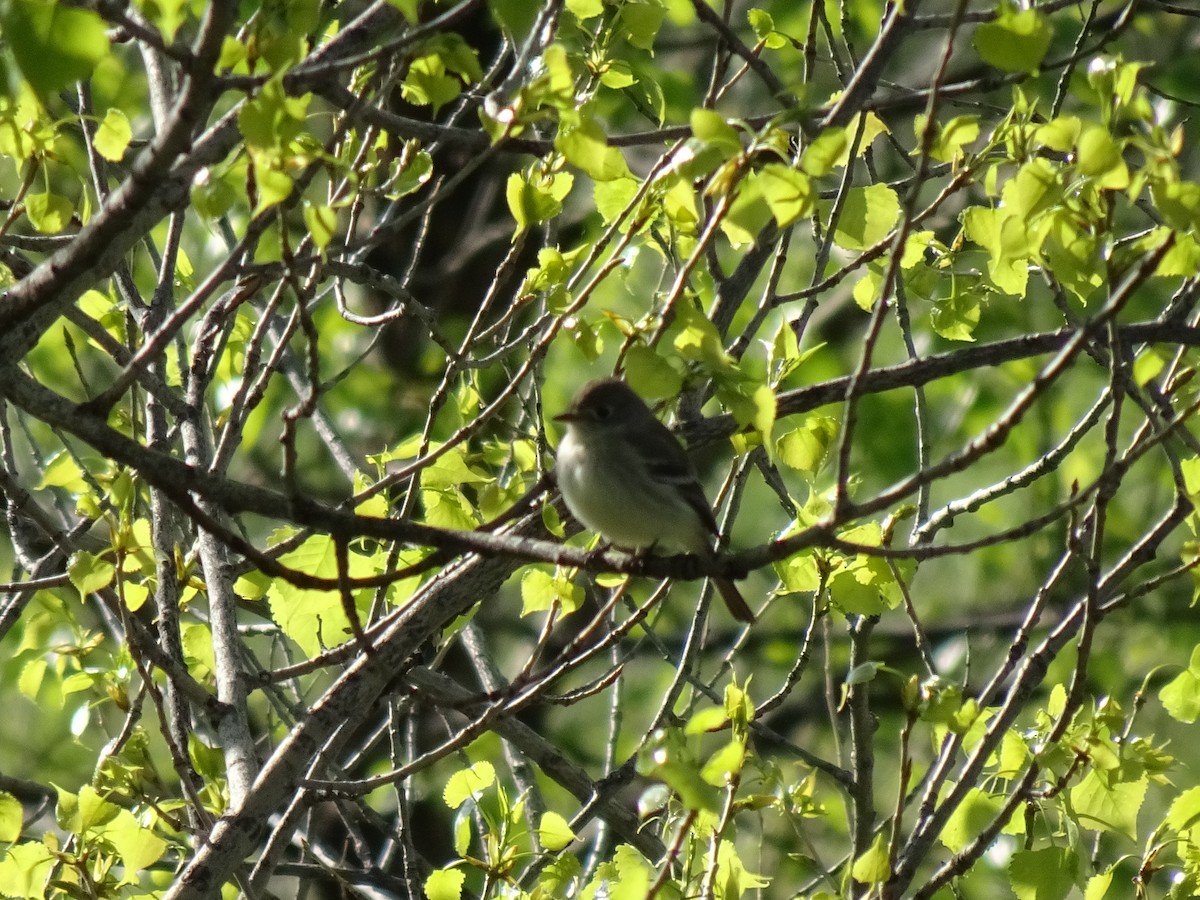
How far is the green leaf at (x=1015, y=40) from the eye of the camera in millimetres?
2221

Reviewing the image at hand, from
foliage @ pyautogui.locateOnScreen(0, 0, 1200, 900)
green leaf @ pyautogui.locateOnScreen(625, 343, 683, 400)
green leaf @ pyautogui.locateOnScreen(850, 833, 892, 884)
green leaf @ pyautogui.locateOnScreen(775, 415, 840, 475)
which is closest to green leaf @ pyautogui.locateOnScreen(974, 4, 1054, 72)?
foliage @ pyautogui.locateOnScreen(0, 0, 1200, 900)

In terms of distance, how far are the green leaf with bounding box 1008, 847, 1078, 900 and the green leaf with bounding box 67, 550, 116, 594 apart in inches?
84.9

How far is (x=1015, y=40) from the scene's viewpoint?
2.24 metres

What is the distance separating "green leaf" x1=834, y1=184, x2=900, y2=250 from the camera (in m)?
3.02

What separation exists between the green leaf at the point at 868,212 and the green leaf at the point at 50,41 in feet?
5.38

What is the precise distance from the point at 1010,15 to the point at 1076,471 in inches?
257

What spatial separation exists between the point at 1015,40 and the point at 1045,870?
1917mm

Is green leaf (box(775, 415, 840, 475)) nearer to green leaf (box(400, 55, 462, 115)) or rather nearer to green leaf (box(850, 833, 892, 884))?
green leaf (box(850, 833, 892, 884))

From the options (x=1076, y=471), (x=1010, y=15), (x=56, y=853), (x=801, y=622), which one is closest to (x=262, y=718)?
(x=801, y=622)

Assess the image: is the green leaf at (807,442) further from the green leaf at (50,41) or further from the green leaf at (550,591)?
the green leaf at (50,41)

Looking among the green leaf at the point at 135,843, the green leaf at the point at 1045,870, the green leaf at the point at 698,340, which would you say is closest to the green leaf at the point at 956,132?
the green leaf at the point at 698,340

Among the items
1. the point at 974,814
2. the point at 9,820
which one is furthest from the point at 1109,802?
the point at 9,820

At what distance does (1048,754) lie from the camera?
2.92 m

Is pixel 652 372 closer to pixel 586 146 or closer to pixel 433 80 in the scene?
pixel 586 146
